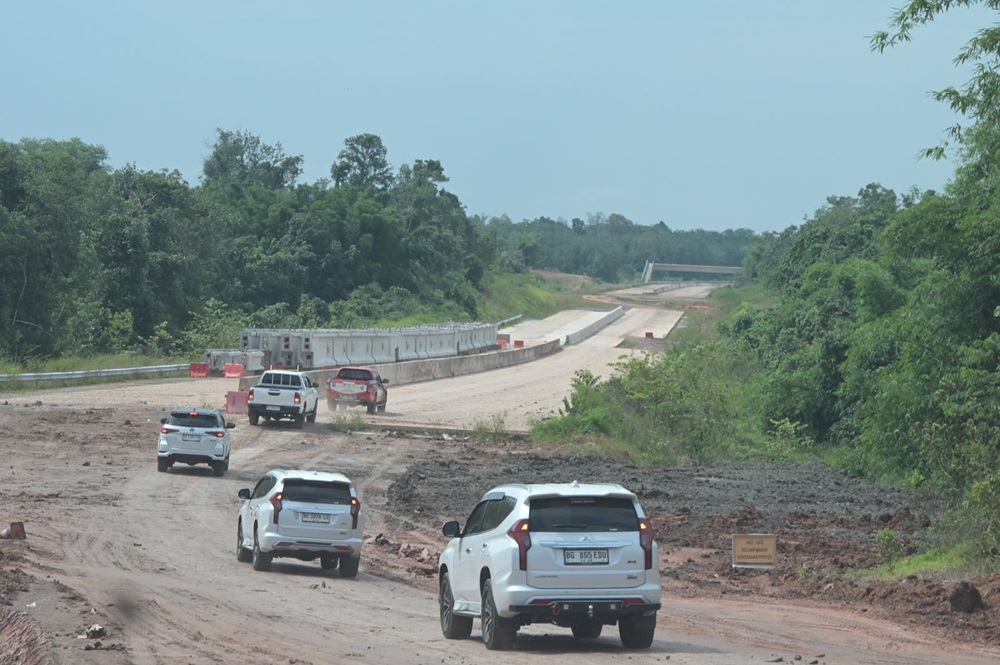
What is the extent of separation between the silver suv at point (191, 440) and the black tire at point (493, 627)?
20.2m

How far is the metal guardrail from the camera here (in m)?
50.8

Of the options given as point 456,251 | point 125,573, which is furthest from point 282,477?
point 456,251

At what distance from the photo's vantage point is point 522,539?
12.9m

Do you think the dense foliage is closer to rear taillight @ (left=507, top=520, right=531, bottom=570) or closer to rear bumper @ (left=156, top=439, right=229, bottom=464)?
rear bumper @ (left=156, top=439, right=229, bottom=464)

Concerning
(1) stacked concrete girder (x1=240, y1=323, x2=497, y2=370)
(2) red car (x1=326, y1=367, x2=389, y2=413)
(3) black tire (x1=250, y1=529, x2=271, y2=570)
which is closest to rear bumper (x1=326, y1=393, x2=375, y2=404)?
(2) red car (x1=326, y1=367, x2=389, y2=413)

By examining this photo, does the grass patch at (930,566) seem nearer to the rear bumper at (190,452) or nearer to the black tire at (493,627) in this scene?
the black tire at (493,627)

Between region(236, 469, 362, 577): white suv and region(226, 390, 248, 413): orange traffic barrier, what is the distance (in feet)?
86.2

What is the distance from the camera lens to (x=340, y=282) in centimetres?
9662

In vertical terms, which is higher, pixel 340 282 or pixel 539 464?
pixel 340 282

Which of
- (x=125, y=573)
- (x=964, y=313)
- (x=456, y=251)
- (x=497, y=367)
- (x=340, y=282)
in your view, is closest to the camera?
(x=125, y=573)

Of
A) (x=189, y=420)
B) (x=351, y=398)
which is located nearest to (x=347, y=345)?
(x=351, y=398)

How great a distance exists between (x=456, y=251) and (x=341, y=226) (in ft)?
99.6

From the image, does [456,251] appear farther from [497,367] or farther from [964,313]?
[964,313]

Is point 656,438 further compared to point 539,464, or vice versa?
point 656,438
